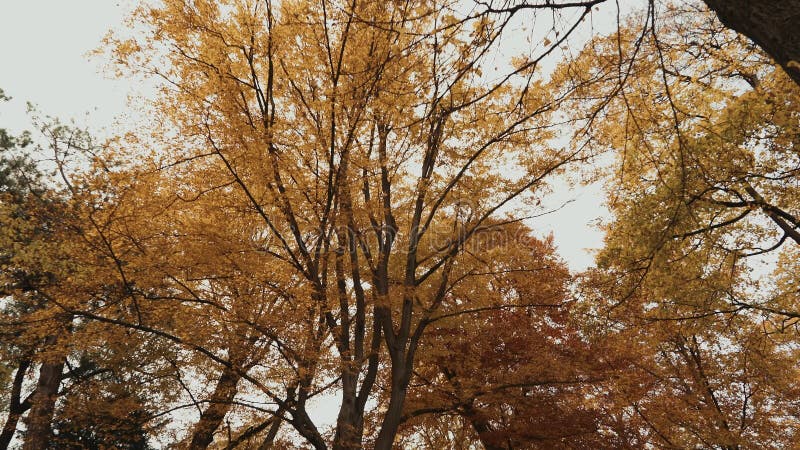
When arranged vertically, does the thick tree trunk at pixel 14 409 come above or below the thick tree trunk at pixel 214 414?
above

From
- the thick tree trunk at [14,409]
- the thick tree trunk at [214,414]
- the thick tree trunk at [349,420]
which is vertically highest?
the thick tree trunk at [14,409]

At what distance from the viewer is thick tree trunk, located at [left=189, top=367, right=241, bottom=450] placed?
820 centimetres

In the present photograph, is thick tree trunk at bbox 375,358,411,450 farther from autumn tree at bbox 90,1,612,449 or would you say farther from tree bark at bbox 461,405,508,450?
tree bark at bbox 461,405,508,450

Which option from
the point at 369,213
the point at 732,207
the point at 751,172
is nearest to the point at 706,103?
the point at 751,172

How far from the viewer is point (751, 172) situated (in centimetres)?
677

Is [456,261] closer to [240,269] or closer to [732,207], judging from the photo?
[240,269]

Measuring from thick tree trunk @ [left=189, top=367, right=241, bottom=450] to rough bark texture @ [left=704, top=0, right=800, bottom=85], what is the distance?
838cm

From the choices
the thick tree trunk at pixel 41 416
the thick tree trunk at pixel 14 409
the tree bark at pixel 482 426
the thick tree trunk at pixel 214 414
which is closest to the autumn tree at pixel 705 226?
the tree bark at pixel 482 426

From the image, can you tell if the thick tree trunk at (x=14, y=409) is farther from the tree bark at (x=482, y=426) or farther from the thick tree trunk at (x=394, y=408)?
the tree bark at (x=482, y=426)

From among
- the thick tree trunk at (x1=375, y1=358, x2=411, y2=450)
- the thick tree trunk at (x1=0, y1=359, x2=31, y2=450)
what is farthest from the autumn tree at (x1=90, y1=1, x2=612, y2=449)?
the thick tree trunk at (x1=0, y1=359, x2=31, y2=450)

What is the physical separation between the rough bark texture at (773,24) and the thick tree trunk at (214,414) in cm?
838

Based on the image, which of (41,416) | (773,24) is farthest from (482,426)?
(773,24)

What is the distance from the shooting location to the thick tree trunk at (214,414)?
820cm

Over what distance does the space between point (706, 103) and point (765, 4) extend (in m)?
6.27
